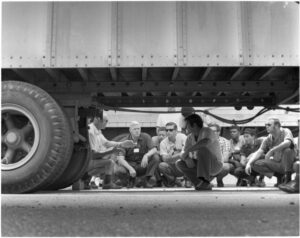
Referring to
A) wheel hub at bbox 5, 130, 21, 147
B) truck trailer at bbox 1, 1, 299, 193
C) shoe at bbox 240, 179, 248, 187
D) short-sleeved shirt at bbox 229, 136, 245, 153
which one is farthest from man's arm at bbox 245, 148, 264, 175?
wheel hub at bbox 5, 130, 21, 147

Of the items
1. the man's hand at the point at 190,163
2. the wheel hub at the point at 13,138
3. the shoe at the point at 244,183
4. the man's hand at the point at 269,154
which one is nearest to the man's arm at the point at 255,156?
the man's hand at the point at 269,154

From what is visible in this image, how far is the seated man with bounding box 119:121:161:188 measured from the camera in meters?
7.84

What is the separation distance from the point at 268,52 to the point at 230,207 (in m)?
2.13

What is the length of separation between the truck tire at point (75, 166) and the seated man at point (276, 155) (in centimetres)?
270

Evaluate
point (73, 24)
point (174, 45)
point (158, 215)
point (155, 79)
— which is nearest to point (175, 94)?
point (155, 79)

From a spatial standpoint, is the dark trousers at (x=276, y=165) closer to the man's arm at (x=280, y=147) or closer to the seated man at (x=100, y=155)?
the man's arm at (x=280, y=147)

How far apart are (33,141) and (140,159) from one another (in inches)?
108

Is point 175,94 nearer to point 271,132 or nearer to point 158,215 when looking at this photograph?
point 271,132

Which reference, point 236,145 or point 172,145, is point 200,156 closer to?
point 172,145

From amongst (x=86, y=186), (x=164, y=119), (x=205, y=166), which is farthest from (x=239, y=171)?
(x=86, y=186)

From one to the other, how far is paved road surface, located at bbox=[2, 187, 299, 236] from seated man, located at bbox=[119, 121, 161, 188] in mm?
3586

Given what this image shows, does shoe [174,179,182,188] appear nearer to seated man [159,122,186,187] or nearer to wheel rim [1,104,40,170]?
seated man [159,122,186,187]

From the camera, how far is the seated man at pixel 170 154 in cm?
788

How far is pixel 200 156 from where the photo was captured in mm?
6668
